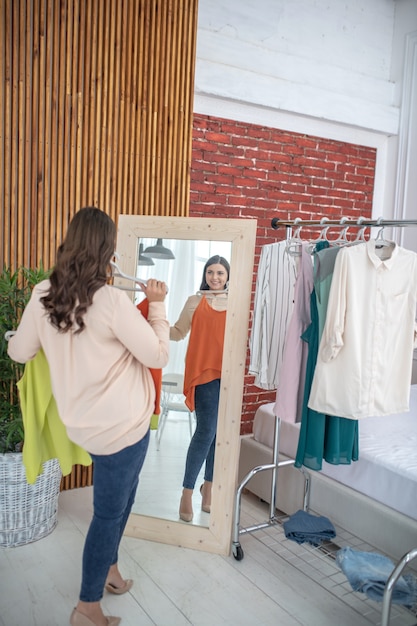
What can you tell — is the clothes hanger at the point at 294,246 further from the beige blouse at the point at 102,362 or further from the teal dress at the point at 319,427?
the beige blouse at the point at 102,362

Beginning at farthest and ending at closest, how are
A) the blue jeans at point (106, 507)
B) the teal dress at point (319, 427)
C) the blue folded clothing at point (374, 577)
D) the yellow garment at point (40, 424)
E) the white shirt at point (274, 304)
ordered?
the white shirt at point (274, 304)
the teal dress at point (319, 427)
the yellow garment at point (40, 424)
the blue folded clothing at point (374, 577)
the blue jeans at point (106, 507)

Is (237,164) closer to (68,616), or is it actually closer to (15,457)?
(15,457)

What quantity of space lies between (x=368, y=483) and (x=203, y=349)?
1030 mm

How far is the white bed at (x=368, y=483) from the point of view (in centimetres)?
267

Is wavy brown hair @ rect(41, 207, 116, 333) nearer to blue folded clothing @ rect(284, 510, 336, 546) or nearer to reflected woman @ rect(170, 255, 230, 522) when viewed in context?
reflected woman @ rect(170, 255, 230, 522)

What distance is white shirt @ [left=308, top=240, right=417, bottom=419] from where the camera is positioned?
2490 millimetres

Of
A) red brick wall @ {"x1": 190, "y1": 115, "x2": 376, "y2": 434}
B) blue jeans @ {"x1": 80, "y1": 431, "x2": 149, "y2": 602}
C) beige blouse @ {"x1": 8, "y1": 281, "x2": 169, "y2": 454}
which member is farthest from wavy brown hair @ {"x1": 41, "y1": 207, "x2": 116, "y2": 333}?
red brick wall @ {"x1": 190, "y1": 115, "x2": 376, "y2": 434}

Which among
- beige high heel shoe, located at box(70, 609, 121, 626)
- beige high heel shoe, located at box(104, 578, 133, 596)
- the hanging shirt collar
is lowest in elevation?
beige high heel shoe, located at box(104, 578, 133, 596)

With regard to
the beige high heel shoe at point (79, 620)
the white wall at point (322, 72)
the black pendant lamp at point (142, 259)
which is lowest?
the beige high heel shoe at point (79, 620)

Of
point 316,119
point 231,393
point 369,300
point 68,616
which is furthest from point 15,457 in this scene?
point 316,119

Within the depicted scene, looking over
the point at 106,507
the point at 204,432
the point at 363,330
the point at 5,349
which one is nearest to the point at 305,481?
the point at 204,432

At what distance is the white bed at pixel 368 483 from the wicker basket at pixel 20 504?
1257 millimetres

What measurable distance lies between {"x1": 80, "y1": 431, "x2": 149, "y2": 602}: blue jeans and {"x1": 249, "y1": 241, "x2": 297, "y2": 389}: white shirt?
1.05m

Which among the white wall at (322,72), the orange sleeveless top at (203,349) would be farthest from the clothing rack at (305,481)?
the white wall at (322,72)
